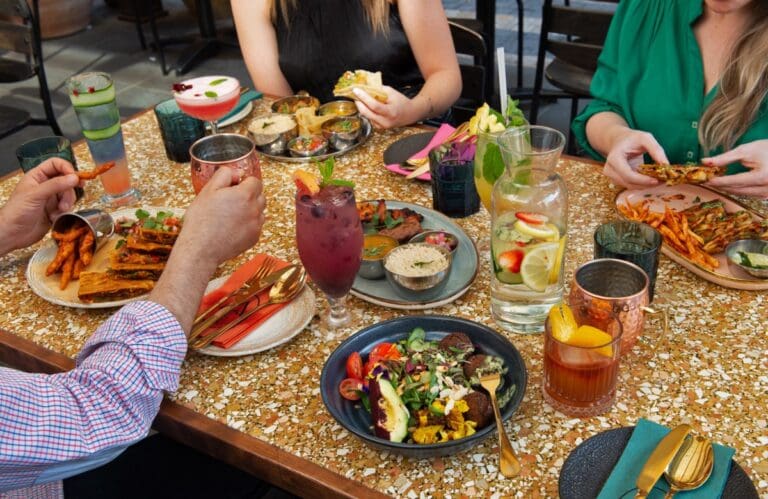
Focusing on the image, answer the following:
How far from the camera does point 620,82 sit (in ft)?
6.02

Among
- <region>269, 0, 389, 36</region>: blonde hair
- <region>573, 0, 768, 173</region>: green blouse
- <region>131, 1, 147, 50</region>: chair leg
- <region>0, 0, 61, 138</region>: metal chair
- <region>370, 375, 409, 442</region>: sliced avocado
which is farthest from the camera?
<region>131, 1, 147, 50</region>: chair leg

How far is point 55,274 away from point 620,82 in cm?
141

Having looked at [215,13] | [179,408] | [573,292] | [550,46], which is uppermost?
[573,292]

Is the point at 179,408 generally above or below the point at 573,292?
below

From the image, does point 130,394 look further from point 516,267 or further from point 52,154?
point 52,154

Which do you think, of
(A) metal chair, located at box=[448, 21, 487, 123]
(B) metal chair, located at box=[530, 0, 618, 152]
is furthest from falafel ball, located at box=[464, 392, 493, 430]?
(B) metal chair, located at box=[530, 0, 618, 152]

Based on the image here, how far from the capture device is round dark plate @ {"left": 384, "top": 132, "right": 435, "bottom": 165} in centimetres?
176

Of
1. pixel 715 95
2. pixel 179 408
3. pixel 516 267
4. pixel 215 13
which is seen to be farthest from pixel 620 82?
pixel 215 13

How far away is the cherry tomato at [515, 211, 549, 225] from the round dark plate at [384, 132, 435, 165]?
0.63 m

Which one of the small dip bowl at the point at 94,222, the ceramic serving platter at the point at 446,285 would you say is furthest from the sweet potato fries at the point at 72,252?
the ceramic serving platter at the point at 446,285

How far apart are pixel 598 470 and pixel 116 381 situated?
0.68 m

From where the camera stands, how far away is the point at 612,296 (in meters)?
1.12

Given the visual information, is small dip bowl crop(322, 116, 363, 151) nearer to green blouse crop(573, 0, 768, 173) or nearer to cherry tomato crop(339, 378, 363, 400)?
green blouse crop(573, 0, 768, 173)

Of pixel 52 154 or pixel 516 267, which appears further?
pixel 52 154
